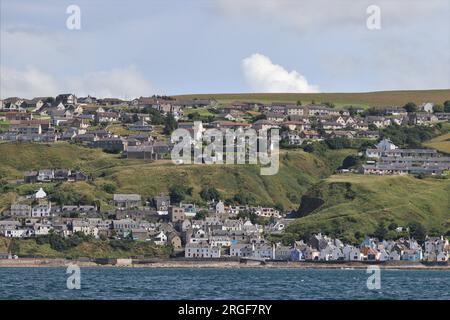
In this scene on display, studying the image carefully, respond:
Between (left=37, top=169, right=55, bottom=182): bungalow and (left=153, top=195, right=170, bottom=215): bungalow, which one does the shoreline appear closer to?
(left=153, top=195, right=170, bottom=215): bungalow

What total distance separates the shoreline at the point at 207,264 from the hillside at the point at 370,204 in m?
8.61

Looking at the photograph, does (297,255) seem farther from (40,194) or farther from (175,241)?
(40,194)

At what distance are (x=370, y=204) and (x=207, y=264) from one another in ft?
98.8

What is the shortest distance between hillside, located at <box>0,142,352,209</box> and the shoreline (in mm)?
25998

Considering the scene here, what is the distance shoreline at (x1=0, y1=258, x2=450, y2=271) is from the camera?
141 m

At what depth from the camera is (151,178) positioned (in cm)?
18262

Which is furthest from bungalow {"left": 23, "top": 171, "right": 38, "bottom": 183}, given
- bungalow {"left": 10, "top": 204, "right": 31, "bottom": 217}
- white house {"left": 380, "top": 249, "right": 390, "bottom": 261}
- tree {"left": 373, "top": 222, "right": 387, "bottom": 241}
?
white house {"left": 380, "top": 249, "right": 390, "bottom": 261}

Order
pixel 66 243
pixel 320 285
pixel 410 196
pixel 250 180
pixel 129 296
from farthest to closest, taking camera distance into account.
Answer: pixel 250 180, pixel 410 196, pixel 66 243, pixel 320 285, pixel 129 296

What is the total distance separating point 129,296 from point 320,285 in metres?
26.1

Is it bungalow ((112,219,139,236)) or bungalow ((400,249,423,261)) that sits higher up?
bungalow ((112,219,139,236))
